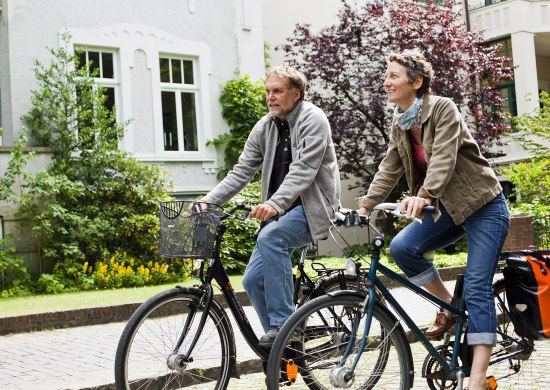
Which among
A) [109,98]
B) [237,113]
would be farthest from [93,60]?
[237,113]

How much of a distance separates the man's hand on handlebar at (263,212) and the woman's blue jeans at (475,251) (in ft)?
2.41

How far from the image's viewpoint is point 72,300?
1103cm

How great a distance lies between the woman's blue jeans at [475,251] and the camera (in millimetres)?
4594

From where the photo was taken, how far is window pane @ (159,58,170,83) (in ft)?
55.6

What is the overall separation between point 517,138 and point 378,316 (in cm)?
1768

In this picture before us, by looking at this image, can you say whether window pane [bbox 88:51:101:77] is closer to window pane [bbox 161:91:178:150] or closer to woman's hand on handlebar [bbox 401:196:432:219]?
window pane [bbox 161:91:178:150]

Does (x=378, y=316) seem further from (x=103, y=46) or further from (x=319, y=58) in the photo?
(x=319, y=58)

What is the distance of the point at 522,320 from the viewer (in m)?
4.74

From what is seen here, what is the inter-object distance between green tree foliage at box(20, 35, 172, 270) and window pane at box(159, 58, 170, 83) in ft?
7.65

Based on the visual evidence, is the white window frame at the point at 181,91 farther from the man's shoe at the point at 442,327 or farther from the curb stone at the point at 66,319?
the man's shoe at the point at 442,327

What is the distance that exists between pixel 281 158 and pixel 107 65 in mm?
11405

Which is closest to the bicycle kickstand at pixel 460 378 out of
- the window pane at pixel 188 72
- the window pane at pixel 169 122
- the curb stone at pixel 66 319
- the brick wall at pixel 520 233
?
the curb stone at pixel 66 319

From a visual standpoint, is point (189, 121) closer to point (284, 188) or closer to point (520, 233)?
point (520, 233)

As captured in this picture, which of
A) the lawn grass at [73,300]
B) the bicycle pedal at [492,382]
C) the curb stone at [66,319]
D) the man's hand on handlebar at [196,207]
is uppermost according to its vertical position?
the man's hand on handlebar at [196,207]
